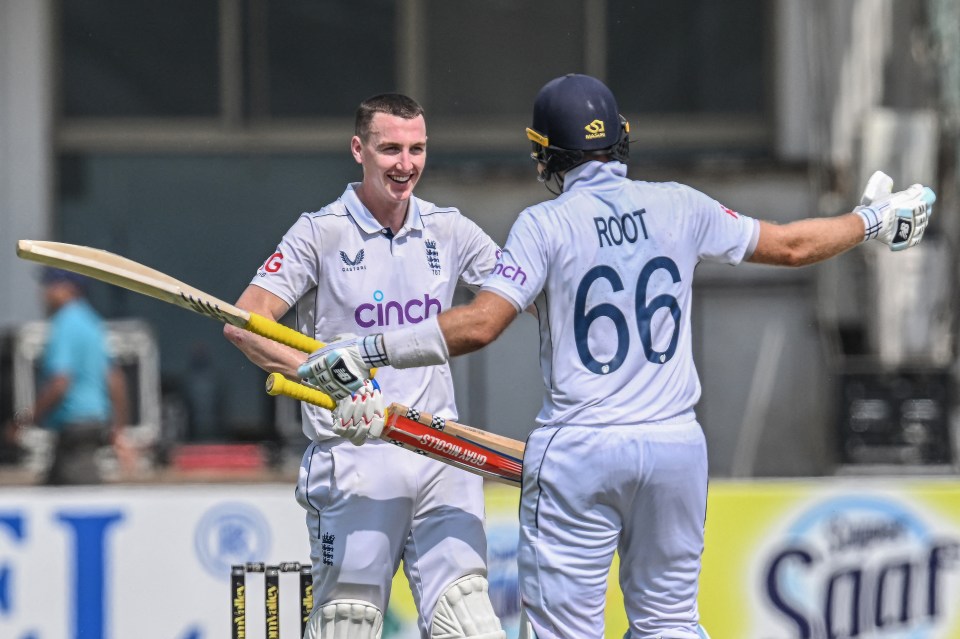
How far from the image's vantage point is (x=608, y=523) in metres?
4.27

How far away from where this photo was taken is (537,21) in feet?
44.3

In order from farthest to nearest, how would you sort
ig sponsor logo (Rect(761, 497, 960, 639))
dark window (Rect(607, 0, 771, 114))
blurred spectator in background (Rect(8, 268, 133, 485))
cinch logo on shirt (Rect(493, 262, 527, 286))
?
dark window (Rect(607, 0, 771, 114)) → blurred spectator in background (Rect(8, 268, 133, 485)) → ig sponsor logo (Rect(761, 497, 960, 639)) → cinch logo on shirt (Rect(493, 262, 527, 286))

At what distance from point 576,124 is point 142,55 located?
971cm

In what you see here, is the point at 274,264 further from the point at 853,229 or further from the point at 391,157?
the point at 853,229

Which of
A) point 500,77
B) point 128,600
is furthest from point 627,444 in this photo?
point 500,77

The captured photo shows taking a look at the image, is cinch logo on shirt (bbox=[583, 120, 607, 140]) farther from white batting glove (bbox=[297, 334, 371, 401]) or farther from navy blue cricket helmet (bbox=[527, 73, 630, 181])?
white batting glove (bbox=[297, 334, 371, 401])

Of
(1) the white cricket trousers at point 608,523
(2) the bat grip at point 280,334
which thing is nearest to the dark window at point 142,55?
(2) the bat grip at point 280,334

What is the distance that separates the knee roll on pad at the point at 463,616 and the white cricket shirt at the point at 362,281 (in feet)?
1.74

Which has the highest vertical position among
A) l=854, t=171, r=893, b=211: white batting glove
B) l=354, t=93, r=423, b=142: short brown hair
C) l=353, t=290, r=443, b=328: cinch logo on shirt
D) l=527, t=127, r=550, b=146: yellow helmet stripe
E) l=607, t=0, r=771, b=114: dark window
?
l=607, t=0, r=771, b=114: dark window

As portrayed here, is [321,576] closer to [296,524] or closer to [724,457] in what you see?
[296,524]

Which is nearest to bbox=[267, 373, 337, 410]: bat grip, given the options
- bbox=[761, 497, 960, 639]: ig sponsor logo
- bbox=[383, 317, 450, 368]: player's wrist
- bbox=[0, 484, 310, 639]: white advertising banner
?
bbox=[383, 317, 450, 368]: player's wrist

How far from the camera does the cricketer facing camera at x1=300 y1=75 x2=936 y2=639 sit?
4223 mm

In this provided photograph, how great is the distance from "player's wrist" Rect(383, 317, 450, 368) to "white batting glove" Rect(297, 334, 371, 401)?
0.09 meters

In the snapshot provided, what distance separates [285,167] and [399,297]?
28.8 ft
